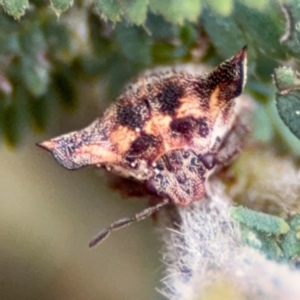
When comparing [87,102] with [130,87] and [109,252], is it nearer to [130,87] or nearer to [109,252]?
[130,87]

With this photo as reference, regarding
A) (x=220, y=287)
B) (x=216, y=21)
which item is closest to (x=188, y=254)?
(x=220, y=287)

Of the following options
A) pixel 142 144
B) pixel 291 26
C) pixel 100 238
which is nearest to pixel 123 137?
pixel 142 144

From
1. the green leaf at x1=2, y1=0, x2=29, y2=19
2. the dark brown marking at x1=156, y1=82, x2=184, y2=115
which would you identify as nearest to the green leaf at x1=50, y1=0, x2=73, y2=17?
the green leaf at x1=2, y1=0, x2=29, y2=19

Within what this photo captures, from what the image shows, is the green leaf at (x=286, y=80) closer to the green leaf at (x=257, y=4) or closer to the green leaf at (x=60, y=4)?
the green leaf at (x=257, y=4)

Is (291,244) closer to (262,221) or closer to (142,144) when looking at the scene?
(262,221)

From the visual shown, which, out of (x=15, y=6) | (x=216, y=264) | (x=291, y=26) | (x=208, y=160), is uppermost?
(x=15, y=6)
